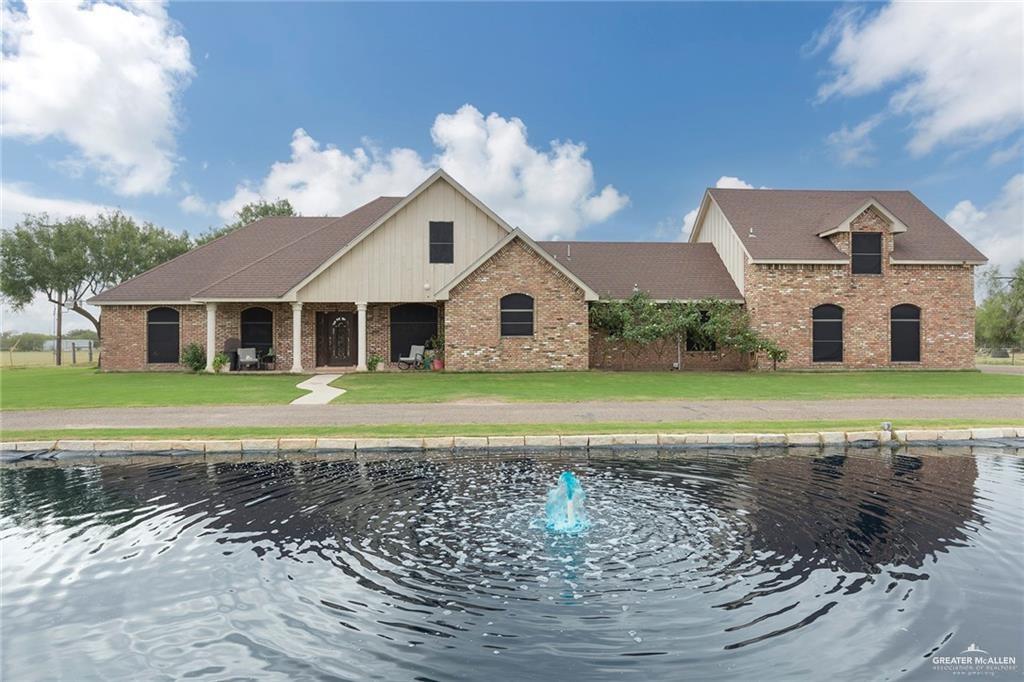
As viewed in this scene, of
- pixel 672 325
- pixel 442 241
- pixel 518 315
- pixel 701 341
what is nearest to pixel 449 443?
pixel 518 315

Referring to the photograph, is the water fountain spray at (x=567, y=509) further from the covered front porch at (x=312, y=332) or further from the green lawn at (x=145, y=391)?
the covered front porch at (x=312, y=332)

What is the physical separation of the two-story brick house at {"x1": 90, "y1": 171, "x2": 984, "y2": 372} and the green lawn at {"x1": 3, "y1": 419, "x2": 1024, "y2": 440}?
464 inches

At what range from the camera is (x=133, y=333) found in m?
23.9

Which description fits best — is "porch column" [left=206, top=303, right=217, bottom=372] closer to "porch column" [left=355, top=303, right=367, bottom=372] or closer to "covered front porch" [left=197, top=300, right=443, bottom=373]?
"covered front porch" [left=197, top=300, right=443, bottom=373]

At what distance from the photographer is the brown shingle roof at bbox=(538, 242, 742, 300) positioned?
2531cm

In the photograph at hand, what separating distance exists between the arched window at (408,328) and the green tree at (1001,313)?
5738cm

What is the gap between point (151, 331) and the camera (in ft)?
78.8

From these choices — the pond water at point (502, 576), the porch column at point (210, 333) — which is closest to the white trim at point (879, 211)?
the pond water at point (502, 576)

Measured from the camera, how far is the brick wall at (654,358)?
24297mm

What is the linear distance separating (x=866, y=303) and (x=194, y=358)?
2700 centimetres

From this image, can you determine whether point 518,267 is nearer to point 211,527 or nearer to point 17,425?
point 17,425

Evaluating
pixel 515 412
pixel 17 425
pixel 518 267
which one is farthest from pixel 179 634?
pixel 518 267

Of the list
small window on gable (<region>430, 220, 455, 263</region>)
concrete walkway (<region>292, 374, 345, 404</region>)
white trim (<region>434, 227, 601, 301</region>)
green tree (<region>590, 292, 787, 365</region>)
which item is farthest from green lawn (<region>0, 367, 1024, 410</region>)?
small window on gable (<region>430, 220, 455, 263</region>)

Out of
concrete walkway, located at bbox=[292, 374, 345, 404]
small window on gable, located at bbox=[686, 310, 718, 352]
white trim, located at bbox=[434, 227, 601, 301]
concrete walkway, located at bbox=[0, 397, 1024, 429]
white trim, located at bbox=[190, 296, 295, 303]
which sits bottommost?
concrete walkway, located at bbox=[0, 397, 1024, 429]
